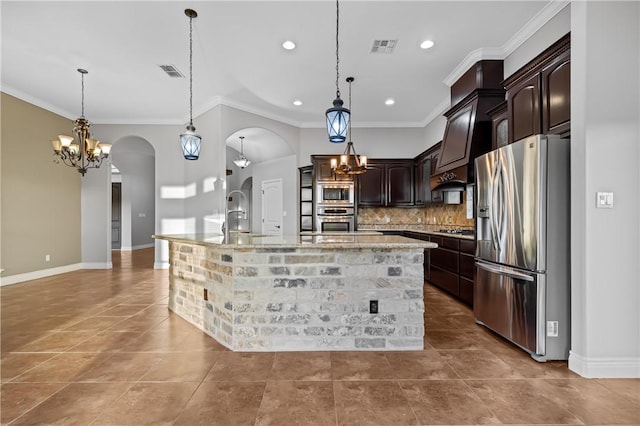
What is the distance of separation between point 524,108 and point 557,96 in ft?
1.24

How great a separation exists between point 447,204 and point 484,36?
286 cm

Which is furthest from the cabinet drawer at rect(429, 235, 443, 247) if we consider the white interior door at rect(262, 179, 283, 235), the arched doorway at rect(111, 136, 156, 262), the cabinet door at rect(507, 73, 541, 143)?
the arched doorway at rect(111, 136, 156, 262)

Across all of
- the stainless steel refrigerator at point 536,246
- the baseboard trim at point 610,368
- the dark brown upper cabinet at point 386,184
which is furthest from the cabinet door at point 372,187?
the baseboard trim at point 610,368

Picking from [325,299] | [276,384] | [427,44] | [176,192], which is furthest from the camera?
[176,192]

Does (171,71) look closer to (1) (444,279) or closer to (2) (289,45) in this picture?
(2) (289,45)

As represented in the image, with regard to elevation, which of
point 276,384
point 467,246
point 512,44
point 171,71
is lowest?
point 276,384

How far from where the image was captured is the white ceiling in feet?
10.3

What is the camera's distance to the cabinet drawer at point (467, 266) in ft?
12.3

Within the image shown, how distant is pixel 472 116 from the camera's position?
3801mm

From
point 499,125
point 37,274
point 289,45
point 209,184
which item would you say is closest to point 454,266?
point 499,125

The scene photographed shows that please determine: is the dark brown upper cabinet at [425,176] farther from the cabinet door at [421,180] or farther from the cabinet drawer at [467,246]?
the cabinet drawer at [467,246]

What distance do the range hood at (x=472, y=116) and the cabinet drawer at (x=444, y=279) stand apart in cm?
134

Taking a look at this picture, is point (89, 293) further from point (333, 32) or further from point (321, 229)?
point (333, 32)

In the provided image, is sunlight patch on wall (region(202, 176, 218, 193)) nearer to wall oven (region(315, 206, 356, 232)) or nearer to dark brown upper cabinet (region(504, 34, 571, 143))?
wall oven (region(315, 206, 356, 232))
